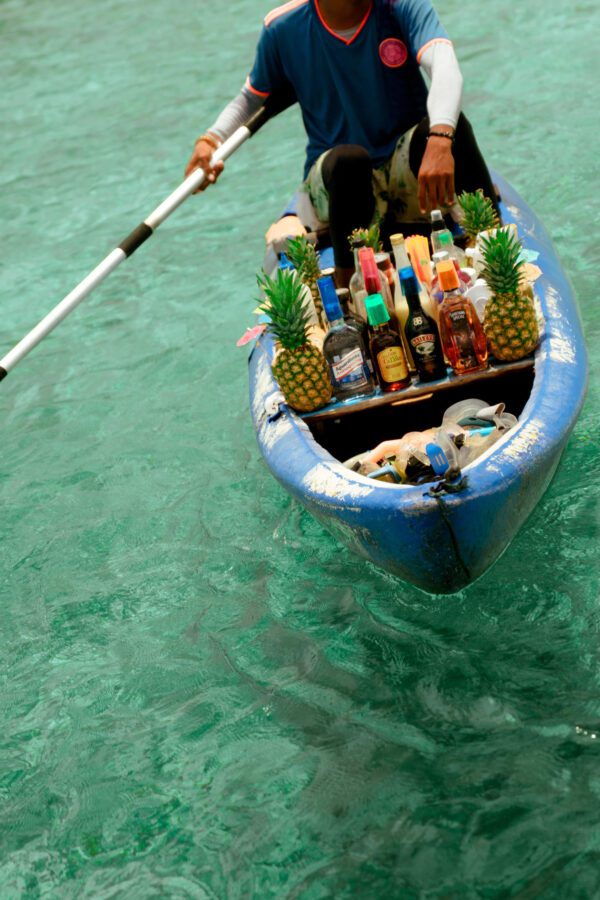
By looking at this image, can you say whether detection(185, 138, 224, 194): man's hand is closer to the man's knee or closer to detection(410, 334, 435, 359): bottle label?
the man's knee

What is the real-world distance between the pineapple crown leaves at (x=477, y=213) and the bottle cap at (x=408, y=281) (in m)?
0.66

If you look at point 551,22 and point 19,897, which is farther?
point 551,22

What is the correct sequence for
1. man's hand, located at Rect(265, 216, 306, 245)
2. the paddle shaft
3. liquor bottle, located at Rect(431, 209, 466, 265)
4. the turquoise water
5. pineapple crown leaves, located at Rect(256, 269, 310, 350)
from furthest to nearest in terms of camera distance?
man's hand, located at Rect(265, 216, 306, 245) → the paddle shaft → liquor bottle, located at Rect(431, 209, 466, 265) → pineapple crown leaves, located at Rect(256, 269, 310, 350) → the turquoise water

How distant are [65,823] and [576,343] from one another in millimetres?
2171

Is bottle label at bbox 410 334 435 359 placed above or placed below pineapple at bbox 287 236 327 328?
below

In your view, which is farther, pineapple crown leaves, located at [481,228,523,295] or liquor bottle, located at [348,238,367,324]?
liquor bottle, located at [348,238,367,324]

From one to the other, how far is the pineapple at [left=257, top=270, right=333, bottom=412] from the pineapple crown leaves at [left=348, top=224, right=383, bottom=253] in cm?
42

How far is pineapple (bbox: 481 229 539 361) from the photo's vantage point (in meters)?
3.46

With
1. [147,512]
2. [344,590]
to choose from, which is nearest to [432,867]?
[344,590]

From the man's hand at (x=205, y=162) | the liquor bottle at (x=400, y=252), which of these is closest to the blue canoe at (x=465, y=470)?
the liquor bottle at (x=400, y=252)

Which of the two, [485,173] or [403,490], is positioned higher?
[485,173]

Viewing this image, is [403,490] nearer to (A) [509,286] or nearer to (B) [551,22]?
(A) [509,286]

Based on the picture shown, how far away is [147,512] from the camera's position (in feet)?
16.0

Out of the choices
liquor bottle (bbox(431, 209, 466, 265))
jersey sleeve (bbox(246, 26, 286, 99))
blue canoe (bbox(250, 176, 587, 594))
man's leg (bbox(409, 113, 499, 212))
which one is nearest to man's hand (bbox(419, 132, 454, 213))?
liquor bottle (bbox(431, 209, 466, 265))
